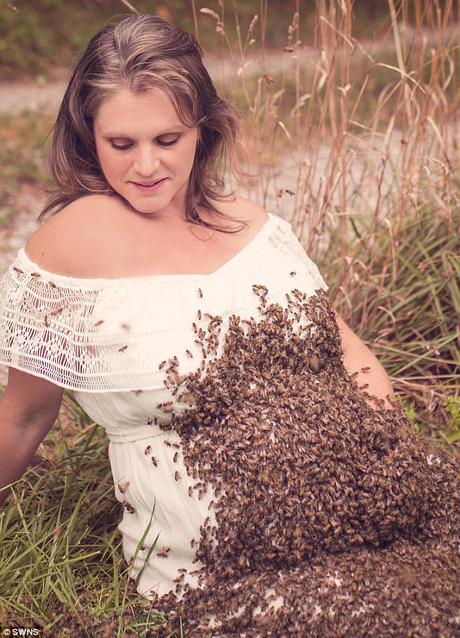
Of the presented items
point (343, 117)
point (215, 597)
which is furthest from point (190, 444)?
point (343, 117)

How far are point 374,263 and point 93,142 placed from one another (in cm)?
160

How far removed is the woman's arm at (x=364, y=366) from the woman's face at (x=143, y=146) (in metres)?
0.68

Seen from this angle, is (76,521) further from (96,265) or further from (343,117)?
(343,117)

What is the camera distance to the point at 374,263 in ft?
11.1

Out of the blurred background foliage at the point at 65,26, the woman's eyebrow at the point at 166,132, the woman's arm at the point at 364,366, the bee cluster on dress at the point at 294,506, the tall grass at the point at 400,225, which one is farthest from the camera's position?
the blurred background foliage at the point at 65,26

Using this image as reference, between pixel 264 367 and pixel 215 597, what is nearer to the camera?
pixel 215 597

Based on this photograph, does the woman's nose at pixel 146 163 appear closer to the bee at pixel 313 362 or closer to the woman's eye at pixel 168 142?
the woman's eye at pixel 168 142

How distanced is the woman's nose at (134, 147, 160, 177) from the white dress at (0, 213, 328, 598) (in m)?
0.25

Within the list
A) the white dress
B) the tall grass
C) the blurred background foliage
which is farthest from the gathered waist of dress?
the blurred background foliage

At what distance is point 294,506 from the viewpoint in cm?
192

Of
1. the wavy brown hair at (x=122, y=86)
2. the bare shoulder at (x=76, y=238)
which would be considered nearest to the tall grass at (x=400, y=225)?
the wavy brown hair at (x=122, y=86)

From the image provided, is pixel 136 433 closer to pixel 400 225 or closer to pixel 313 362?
pixel 313 362

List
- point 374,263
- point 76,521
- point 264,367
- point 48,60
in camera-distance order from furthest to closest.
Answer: point 48,60 < point 374,263 < point 76,521 < point 264,367

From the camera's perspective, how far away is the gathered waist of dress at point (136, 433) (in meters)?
2.04
